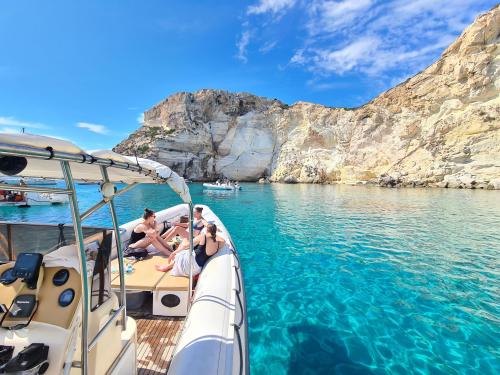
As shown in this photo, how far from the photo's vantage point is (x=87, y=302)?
2213 mm

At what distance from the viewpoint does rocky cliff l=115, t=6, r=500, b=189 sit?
41.7 m

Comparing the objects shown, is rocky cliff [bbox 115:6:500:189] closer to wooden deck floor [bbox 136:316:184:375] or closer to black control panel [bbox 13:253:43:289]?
wooden deck floor [bbox 136:316:184:375]

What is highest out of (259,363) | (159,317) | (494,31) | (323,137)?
(494,31)

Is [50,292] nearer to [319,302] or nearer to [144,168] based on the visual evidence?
[144,168]

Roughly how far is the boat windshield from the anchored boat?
0.4 inches

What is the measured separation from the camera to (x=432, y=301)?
6.49 metres

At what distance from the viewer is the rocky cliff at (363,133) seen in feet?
137

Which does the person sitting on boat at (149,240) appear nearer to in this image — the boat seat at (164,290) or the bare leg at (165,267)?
the bare leg at (165,267)

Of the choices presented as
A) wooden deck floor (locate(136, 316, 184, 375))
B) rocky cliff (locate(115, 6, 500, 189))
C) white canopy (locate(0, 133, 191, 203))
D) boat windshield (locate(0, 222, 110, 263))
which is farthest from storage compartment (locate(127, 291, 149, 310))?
rocky cliff (locate(115, 6, 500, 189))

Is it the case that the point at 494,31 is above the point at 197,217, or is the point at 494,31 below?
above

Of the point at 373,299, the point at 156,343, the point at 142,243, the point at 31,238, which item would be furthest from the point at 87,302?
the point at 373,299

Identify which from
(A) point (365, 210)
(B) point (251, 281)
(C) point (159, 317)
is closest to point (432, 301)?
(B) point (251, 281)

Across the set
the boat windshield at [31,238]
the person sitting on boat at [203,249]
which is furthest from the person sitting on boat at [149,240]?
the boat windshield at [31,238]

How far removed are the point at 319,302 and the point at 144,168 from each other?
5.35 metres
